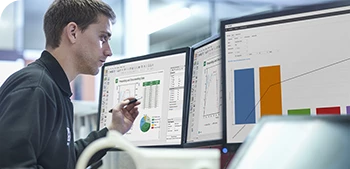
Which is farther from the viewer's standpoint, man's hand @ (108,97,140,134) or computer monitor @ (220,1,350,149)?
man's hand @ (108,97,140,134)

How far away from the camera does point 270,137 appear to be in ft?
2.66

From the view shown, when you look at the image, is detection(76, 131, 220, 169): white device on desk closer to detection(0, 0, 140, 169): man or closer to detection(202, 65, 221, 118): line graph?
detection(0, 0, 140, 169): man

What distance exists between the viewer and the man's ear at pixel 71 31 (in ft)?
5.94

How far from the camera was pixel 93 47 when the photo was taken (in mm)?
1844

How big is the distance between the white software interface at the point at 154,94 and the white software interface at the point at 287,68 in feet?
1.01

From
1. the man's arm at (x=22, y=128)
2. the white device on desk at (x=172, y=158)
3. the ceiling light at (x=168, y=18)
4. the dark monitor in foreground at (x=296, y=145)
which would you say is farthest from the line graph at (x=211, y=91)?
the ceiling light at (x=168, y=18)

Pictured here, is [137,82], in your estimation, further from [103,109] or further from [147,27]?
[147,27]


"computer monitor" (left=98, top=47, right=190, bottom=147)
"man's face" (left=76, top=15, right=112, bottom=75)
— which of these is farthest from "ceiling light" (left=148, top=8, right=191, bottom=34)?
"man's face" (left=76, top=15, right=112, bottom=75)

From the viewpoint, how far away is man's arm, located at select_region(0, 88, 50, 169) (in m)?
1.39

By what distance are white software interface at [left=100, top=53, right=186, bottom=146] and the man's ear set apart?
27 cm

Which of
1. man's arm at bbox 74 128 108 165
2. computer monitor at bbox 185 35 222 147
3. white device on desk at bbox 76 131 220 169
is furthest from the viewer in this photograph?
man's arm at bbox 74 128 108 165

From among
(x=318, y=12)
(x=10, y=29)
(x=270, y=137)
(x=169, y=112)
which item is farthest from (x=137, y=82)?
(x=10, y=29)

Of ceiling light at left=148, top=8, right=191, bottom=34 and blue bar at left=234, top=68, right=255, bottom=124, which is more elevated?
ceiling light at left=148, top=8, right=191, bottom=34

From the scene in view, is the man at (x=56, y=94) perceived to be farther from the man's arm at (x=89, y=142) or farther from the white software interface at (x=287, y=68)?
the white software interface at (x=287, y=68)
